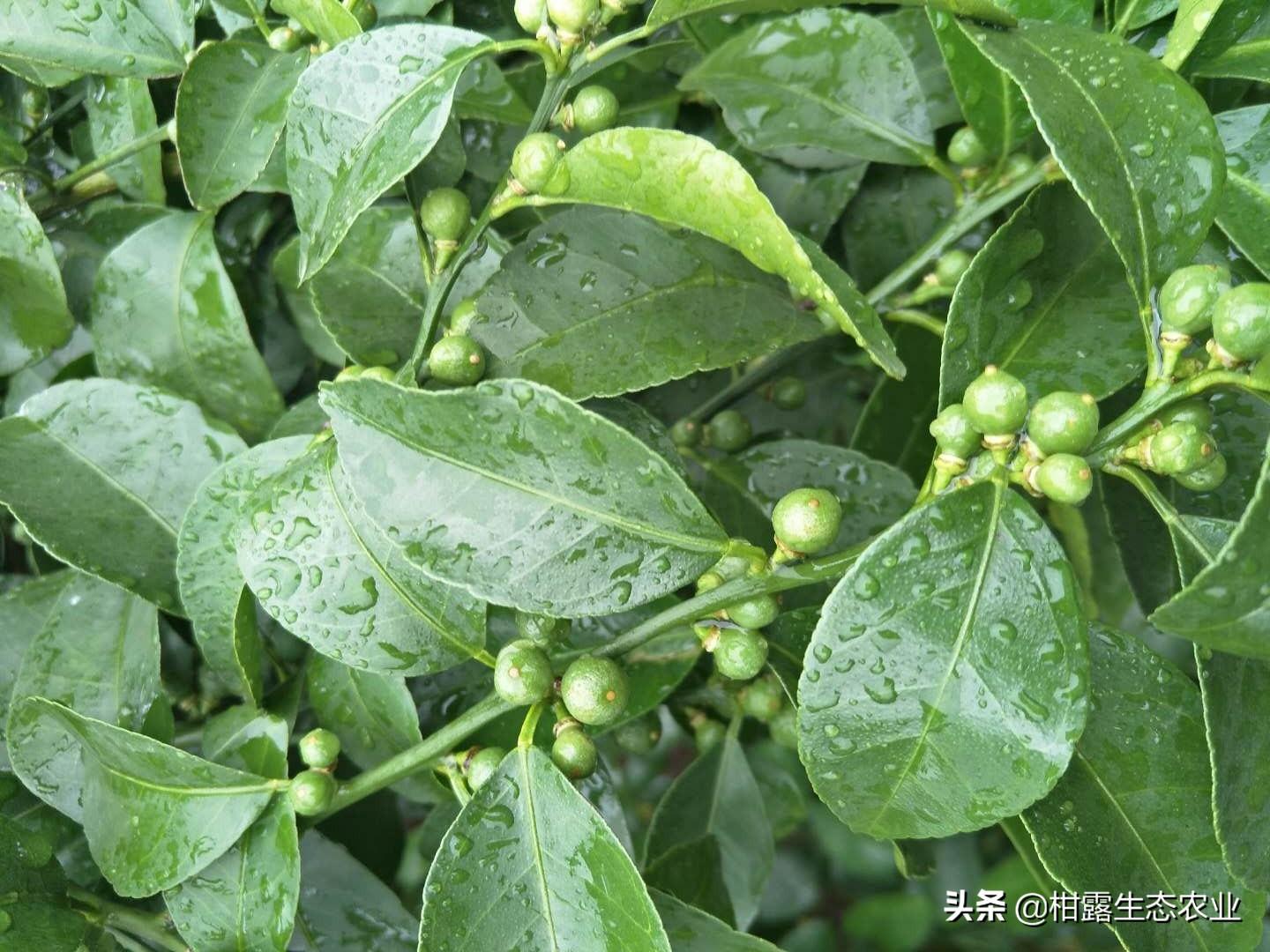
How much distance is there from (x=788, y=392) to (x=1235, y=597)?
0.75 meters

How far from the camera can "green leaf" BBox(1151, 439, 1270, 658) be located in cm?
64

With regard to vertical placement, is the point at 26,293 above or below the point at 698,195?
below

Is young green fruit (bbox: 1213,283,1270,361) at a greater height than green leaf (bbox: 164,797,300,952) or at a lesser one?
greater

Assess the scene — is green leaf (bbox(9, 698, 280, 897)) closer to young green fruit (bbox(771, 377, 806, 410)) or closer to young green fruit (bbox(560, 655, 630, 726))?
young green fruit (bbox(560, 655, 630, 726))

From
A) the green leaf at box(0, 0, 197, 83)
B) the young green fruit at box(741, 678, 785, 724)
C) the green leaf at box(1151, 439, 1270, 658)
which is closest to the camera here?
the green leaf at box(1151, 439, 1270, 658)

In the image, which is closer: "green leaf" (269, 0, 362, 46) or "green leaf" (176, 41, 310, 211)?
"green leaf" (269, 0, 362, 46)

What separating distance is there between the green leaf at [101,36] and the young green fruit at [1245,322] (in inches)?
37.7

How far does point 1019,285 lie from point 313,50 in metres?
0.70

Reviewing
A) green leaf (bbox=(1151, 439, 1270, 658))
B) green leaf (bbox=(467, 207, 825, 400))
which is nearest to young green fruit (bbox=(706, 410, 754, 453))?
green leaf (bbox=(467, 207, 825, 400))

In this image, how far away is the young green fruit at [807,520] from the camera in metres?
0.84

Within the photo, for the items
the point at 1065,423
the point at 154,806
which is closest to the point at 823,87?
the point at 1065,423

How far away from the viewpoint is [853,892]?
1.85 meters

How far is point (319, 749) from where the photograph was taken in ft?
3.32

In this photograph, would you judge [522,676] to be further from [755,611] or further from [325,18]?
[325,18]
